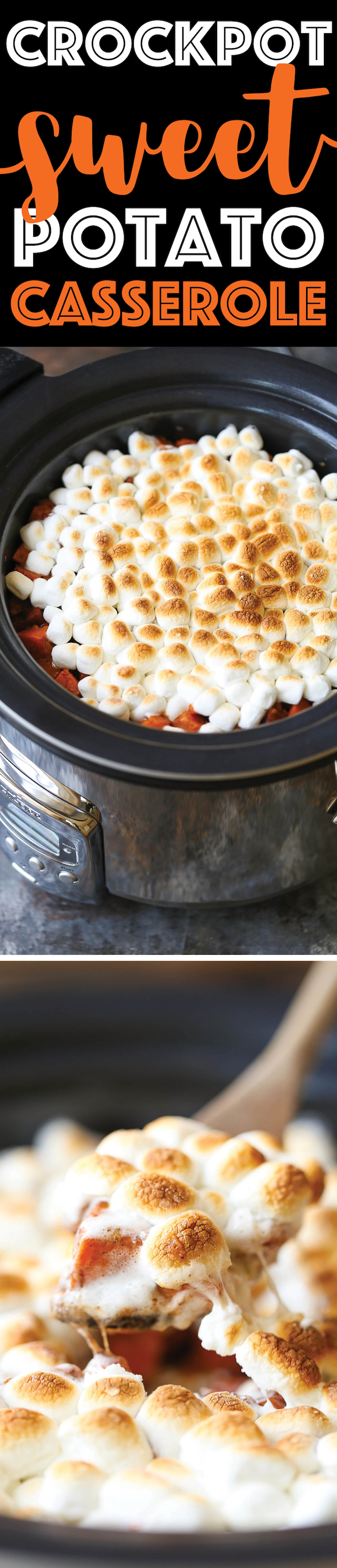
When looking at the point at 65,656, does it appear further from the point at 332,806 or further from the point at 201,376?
the point at 201,376

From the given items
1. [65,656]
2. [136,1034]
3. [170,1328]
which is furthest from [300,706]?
[170,1328]

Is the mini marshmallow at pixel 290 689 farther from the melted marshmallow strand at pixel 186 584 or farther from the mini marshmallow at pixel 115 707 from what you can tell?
the mini marshmallow at pixel 115 707

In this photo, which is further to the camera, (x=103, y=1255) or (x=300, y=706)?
(x=300, y=706)

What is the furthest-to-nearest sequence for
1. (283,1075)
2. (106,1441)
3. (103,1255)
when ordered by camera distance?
(283,1075) → (103,1255) → (106,1441)

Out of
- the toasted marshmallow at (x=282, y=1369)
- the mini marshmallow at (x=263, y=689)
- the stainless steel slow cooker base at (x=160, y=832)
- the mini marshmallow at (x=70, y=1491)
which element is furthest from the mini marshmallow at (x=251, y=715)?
the mini marshmallow at (x=70, y=1491)

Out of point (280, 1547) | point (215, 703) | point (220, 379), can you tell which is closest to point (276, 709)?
point (215, 703)

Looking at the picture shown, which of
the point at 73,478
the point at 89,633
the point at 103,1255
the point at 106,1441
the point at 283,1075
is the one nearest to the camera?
the point at 106,1441

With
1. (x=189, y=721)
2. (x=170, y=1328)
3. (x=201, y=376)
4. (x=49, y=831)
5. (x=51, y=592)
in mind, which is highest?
(x=201, y=376)
